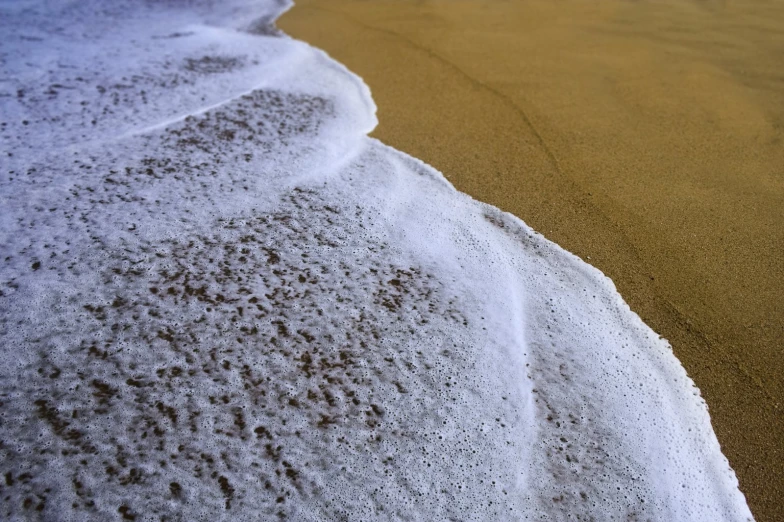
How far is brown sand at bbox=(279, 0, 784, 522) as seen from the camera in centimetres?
172

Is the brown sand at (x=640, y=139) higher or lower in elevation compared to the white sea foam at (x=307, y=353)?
higher

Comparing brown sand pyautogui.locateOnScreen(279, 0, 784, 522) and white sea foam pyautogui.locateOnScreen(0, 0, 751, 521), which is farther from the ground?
brown sand pyautogui.locateOnScreen(279, 0, 784, 522)

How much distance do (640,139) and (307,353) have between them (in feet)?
6.89

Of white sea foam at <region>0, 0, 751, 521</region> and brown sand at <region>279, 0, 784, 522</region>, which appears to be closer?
white sea foam at <region>0, 0, 751, 521</region>

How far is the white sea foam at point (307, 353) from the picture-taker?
1.39 metres

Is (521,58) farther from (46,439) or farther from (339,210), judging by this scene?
(46,439)

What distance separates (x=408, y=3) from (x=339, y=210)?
133 inches

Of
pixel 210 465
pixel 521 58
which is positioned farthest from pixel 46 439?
pixel 521 58

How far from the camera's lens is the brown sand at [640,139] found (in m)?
1.72

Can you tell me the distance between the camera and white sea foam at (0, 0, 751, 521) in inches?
54.6

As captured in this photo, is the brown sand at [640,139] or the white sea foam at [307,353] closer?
the white sea foam at [307,353]

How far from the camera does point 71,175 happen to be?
96.3 inches

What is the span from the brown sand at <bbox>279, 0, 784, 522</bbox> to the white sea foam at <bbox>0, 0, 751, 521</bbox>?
145 mm

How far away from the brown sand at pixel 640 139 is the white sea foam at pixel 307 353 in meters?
0.15
